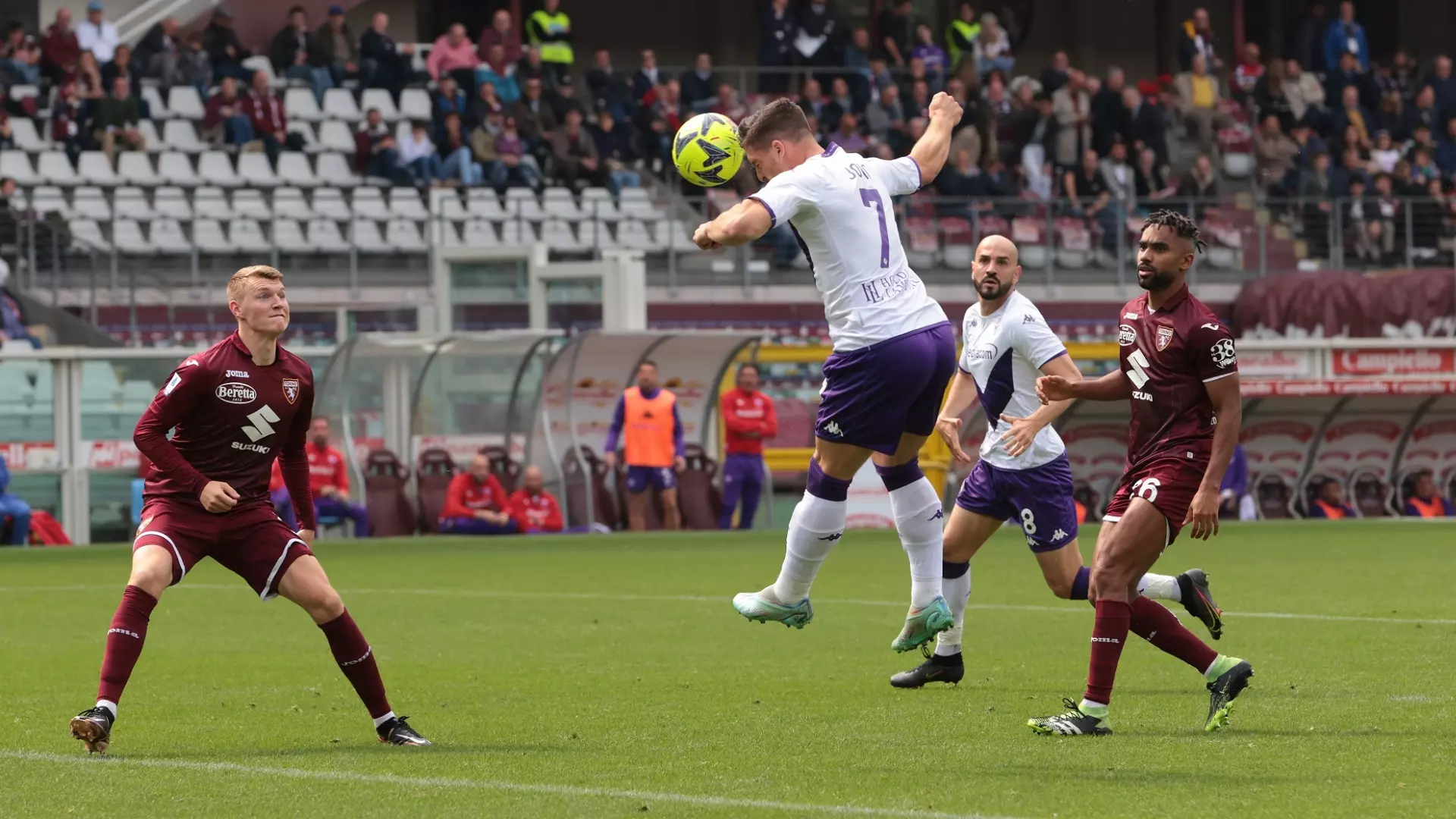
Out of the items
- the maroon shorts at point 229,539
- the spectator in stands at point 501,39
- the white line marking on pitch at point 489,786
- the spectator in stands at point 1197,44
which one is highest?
the spectator in stands at point 1197,44

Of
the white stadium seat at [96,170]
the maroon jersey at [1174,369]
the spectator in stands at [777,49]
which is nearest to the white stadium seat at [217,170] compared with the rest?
the white stadium seat at [96,170]

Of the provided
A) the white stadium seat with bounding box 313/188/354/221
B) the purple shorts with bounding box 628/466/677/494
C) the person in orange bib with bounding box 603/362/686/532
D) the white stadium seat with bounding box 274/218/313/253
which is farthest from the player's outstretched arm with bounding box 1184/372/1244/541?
the white stadium seat with bounding box 313/188/354/221

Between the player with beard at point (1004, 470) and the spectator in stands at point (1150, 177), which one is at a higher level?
the spectator in stands at point (1150, 177)

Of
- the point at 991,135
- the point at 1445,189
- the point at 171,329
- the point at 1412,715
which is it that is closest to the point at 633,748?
the point at 1412,715

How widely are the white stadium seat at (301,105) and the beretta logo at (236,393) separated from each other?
2155 cm

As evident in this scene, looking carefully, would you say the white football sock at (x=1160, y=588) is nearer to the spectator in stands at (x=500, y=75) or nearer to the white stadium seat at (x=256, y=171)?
the white stadium seat at (x=256, y=171)

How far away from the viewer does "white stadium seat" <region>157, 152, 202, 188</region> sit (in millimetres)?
26663

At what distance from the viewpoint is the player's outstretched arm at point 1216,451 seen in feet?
23.7

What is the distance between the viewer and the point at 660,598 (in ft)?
47.6

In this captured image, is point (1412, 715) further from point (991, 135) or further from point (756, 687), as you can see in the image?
point (991, 135)

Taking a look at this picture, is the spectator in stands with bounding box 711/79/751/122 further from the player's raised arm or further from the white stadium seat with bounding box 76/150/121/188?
the player's raised arm

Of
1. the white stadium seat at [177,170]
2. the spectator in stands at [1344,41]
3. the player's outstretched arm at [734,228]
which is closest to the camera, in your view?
the player's outstretched arm at [734,228]

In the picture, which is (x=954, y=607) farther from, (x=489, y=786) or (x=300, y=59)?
(x=300, y=59)

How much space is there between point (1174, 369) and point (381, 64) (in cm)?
2342
